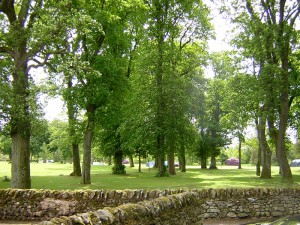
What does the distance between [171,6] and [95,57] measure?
519 inches

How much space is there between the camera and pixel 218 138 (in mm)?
55562

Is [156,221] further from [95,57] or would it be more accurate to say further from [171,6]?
[171,6]

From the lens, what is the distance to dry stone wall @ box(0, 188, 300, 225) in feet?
21.5

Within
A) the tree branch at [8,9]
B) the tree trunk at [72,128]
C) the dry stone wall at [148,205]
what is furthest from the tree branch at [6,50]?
the dry stone wall at [148,205]

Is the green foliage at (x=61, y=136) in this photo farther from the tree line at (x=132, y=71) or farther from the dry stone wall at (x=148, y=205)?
the dry stone wall at (x=148, y=205)

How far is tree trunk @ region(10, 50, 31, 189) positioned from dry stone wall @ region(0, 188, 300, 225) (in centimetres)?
753

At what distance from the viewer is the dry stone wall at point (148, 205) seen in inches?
258

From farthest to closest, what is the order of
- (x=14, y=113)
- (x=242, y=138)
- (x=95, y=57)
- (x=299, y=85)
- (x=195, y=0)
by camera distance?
(x=242, y=138), (x=195, y=0), (x=299, y=85), (x=95, y=57), (x=14, y=113)

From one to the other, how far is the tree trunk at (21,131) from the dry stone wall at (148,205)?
753 cm

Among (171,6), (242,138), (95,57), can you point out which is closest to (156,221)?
(95,57)

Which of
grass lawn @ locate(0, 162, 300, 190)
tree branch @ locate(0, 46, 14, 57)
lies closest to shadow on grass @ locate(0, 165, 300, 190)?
grass lawn @ locate(0, 162, 300, 190)

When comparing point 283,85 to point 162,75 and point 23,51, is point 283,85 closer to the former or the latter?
point 162,75

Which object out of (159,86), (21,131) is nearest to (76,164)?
(159,86)

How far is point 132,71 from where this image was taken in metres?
37.8
